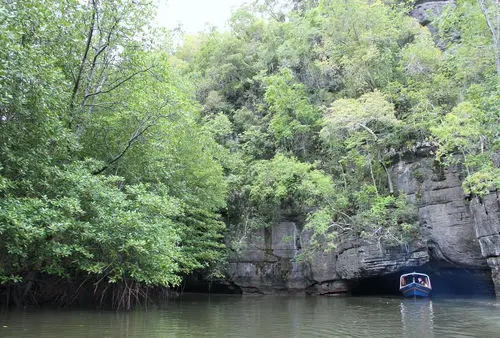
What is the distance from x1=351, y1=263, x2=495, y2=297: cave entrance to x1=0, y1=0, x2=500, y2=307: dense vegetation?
14.1 feet

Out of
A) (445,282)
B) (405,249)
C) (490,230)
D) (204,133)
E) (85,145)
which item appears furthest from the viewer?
(445,282)

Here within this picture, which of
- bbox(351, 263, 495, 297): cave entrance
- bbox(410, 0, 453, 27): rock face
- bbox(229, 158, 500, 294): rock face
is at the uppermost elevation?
bbox(410, 0, 453, 27): rock face

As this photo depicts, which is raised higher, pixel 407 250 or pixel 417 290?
pixel 407 250

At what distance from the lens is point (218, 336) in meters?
7.15

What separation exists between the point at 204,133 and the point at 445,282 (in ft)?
54.6

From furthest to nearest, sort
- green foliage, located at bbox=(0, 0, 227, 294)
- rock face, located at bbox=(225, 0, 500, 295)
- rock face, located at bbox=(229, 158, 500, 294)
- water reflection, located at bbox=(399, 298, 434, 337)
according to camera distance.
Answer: rock face, located at bbox=(229, 158, 500, 294)
rock face, located at bbox=(225, 0, 500, 295)
green foliage, located at bbox=(0, 0, 227, 294)
water reflection, located at bbox=(399, 298, 434, 337)

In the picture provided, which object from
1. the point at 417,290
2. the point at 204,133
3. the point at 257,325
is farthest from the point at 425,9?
the point at 257,325

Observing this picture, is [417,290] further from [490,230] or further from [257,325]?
[257,325]

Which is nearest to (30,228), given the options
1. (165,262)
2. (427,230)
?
(165,262)

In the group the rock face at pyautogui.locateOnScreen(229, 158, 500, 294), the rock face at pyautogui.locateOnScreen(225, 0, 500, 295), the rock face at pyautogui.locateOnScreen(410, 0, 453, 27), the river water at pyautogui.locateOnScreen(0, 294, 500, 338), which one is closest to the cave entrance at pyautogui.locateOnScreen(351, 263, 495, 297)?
the rock face at pyautogui.locateOnScreen(225, 0, 500, 295)

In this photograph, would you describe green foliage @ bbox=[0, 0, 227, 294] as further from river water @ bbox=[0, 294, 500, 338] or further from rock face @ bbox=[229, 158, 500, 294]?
rock face @ bbox=[229, 158, 500, 294]

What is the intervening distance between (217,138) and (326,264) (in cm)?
1119

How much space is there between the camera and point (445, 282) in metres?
22.1

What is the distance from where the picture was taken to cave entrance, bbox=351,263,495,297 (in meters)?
19.5
